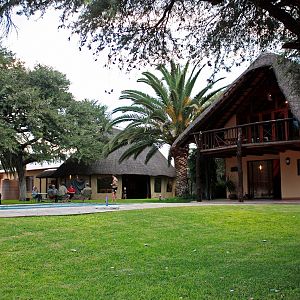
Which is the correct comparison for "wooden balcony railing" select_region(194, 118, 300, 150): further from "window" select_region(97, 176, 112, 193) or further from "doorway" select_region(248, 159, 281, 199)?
"window" select_region(97, 176, 112, 193)

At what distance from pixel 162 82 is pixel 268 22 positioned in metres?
18.7

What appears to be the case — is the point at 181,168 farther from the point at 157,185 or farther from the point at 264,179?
the point at 157,185

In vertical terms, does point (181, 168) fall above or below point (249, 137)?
below

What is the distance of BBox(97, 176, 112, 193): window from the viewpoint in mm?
35969

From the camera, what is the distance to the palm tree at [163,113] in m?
24.1

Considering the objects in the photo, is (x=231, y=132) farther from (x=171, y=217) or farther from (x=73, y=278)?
(x=73, y=278)

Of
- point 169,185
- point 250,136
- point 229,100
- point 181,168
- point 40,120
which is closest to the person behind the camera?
point 250,136

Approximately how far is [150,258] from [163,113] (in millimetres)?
17907

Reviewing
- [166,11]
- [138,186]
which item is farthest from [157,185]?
[166,11]

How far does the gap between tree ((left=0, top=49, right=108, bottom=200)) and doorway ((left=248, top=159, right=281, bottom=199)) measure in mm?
12571

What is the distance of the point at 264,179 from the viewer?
23219 millimetres

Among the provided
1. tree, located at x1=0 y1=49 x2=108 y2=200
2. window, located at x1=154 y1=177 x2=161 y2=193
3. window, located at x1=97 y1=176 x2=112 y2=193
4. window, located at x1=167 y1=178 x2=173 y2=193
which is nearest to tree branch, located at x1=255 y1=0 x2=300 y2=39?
tree, located at x1=0 y1=49 x2=108 y2=200

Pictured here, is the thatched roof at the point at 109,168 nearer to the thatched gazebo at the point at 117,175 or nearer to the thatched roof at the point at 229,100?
the thatched gazebo at the point at 117,175

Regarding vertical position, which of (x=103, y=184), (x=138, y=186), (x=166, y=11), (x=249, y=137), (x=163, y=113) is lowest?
(x=138, y=186)
